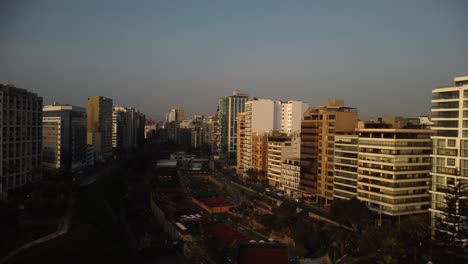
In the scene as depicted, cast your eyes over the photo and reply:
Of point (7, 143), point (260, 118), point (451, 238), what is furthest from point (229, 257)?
point (260, 118)

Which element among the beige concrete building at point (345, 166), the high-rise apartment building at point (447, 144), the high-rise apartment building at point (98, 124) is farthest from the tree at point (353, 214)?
the high-rise apartment building at point (98, 124)

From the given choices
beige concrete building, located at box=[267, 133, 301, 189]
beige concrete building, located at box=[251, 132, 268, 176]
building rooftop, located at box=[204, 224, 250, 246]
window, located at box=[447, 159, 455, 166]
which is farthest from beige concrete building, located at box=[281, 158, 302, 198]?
window, located at box=[447, 159, 455, 166]

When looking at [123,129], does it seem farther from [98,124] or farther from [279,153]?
[279,153]

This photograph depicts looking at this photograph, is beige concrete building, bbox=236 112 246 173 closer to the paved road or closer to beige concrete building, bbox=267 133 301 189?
the paved road

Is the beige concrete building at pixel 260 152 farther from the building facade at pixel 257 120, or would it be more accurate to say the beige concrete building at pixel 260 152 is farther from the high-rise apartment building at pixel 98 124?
the high-rise apartment building at pixel 98 124

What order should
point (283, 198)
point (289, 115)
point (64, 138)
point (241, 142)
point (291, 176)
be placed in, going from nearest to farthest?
point (283, 198), point (291, 176), point (64, 138), point (289, 115), point (241, 142)

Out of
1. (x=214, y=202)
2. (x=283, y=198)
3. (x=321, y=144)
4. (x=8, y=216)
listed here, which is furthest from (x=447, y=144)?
(x=8, y=216)
